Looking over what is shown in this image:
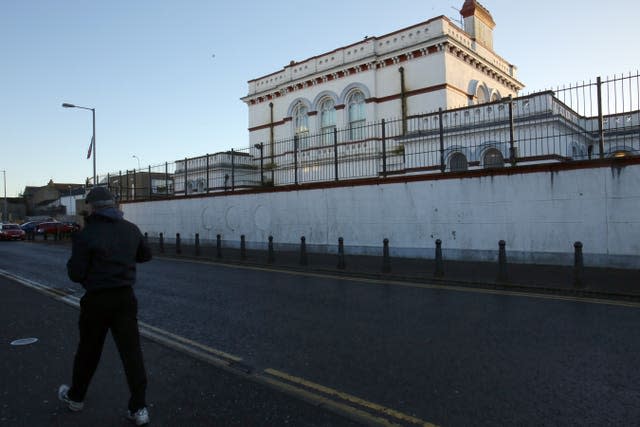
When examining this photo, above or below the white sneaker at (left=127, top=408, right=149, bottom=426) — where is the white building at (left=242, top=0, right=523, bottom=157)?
above

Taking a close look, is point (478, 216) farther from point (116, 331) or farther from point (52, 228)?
point (52, 228)

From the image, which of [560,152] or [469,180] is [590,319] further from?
[560,152]

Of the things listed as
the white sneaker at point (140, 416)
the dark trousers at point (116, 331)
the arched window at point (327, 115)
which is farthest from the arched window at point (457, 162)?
the white sneaker at point (140, 416)

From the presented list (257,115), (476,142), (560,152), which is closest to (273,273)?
(476,142)

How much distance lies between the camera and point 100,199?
3553 mm

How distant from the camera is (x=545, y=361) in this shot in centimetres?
466

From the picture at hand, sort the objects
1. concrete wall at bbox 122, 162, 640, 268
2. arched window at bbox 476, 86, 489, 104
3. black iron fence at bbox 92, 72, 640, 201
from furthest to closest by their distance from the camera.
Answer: arched window at bbox 476, 86, 489, 104, black iron fence at bbox 92, 72, 640, 201, concrete wall at bbox 122, 162, 640, 268

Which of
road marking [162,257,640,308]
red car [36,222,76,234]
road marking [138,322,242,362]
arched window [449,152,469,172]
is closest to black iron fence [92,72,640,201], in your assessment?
arched window [449,152,469,172]

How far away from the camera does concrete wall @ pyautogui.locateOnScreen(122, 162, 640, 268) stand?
10.5 m

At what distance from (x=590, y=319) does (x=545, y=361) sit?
7.38ft

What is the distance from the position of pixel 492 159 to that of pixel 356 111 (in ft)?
30.8

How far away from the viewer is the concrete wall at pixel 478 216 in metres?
10.5

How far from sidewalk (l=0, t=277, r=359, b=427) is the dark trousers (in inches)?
14.2

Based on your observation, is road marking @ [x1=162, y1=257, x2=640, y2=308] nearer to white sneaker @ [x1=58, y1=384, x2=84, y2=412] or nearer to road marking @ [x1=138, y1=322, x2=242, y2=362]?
road marking @ [x1=138, y1=322, x2=242, y2=362]
